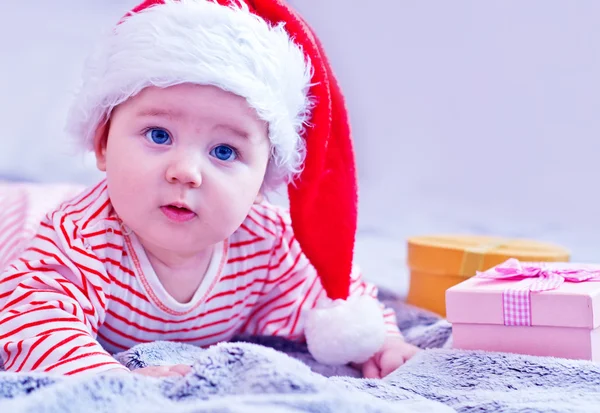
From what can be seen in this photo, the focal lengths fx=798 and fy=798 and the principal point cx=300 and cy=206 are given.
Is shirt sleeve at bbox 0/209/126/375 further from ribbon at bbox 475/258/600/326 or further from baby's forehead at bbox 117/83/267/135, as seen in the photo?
ribbon at bbox 475/258/600/326

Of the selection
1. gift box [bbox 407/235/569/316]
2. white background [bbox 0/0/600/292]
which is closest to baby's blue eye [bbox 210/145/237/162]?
gift box [bbox 407/235/569/316]

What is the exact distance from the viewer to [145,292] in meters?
1.07

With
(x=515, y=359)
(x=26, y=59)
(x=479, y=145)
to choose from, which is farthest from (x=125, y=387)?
(x=479, y=145)

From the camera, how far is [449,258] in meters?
1.39

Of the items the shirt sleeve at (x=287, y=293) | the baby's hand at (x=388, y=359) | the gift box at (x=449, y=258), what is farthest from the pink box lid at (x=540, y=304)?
the gift box at (x=449, y=258)

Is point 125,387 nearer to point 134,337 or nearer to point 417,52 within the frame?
point 134,337

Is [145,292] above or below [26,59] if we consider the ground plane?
below

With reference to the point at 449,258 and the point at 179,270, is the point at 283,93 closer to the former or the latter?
the point at 179,270

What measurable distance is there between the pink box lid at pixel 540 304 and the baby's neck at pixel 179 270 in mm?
352

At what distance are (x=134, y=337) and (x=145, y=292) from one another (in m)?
0.07

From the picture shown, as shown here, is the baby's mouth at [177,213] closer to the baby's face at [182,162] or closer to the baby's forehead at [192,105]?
the baby's face at [182,162]

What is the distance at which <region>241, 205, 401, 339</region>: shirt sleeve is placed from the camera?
121 cm

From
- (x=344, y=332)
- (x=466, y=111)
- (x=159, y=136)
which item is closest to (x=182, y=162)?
(x=159, y=136)

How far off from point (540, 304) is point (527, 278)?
90mm
